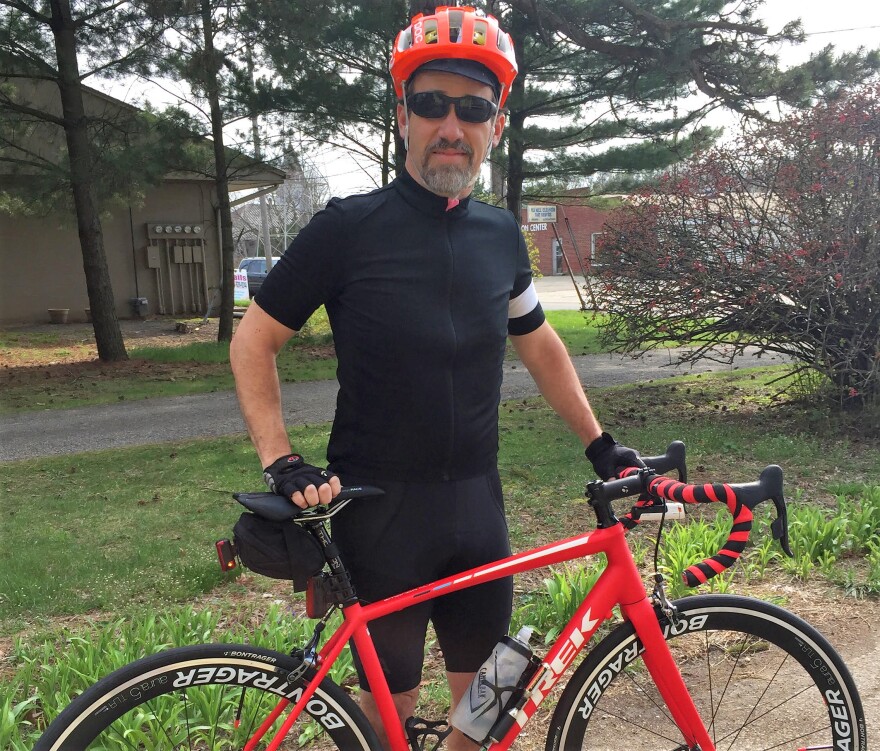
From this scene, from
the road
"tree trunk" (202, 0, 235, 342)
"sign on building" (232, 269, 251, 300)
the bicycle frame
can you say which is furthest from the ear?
"sign on building" (232, 269, 251, 300)

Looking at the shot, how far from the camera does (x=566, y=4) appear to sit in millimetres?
11008

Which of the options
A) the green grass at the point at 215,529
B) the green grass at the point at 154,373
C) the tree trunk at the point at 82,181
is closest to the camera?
the green grass at the point at 215,529

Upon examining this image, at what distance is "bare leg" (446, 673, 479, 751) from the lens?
211 centimetres

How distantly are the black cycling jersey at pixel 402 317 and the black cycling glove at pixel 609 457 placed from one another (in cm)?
34

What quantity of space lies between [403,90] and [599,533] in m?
1.22

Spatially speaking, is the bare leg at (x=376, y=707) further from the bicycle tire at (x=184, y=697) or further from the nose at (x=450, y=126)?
the nose at (x=450, y=126)

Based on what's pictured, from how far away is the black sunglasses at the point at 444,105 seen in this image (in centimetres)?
192

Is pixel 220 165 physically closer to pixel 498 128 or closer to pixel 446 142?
pixel 498 128

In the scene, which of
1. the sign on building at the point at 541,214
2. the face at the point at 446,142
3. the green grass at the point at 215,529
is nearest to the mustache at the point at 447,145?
the face at the point at 446,142

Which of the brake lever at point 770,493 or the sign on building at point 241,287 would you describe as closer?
the brake lever at point 770,493

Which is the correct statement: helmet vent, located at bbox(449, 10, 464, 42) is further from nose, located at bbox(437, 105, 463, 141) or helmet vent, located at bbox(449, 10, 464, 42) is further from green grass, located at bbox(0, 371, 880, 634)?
green grass, located at bbox(0, 371, 880, 634)

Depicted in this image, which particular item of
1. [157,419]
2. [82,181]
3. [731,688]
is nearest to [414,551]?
[731,688]

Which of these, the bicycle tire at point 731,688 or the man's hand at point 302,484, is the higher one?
the man's hand at point 302,484

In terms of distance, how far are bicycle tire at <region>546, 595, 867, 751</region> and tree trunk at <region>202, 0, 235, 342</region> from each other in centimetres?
1166
